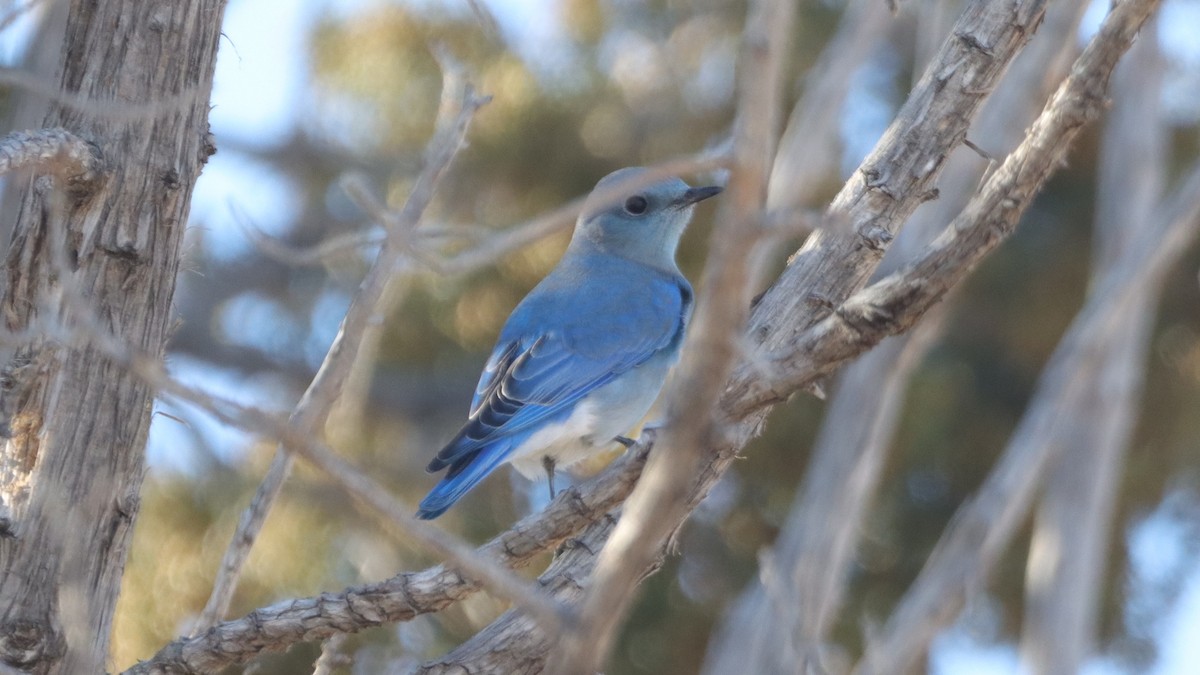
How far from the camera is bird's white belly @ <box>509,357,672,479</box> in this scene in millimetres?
4992

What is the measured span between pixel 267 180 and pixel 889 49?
3.88m

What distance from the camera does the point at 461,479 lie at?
443 centimetres

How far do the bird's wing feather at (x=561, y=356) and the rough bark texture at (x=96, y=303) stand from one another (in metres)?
1.84

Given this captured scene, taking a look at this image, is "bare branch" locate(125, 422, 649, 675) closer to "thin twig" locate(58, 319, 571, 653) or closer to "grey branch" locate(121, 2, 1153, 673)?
"grey branch" locate(121, 2, 1153, 673)

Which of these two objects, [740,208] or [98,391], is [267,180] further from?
[740,208]

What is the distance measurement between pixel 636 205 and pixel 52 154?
345 cm

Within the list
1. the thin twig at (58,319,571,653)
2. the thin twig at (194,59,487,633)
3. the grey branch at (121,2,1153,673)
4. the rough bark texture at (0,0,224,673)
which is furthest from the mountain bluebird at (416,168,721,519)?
the thin twig at (58,319,571,653)

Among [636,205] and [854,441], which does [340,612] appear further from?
[636,205]

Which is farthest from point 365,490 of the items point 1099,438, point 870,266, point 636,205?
point 1099,438

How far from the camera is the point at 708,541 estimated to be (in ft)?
23.3

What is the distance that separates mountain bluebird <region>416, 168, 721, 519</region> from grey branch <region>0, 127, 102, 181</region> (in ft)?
6.13

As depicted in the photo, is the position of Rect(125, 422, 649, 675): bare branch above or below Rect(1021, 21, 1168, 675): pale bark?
below

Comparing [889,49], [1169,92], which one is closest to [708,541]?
[889,49]

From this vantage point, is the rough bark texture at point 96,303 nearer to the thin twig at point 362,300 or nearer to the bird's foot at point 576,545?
the thin twig at point 362,300
